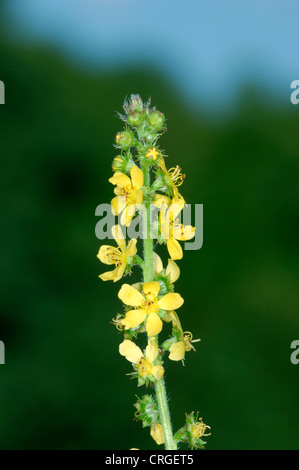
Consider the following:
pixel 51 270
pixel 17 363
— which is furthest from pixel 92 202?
pixel 17 363

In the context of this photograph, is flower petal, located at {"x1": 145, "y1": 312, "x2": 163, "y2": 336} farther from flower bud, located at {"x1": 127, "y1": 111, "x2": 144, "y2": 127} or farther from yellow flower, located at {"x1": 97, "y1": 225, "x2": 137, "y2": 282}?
flower bud, located at {"x1": 127, "y1": 111, "x2": 144, "y2": 127}

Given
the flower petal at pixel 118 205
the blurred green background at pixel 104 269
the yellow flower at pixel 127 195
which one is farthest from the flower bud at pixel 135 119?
the blurred green background at pixel 104 269

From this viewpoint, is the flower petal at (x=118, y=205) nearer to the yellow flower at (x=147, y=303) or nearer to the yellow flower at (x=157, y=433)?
the yellow flower at (x=147, y=303)

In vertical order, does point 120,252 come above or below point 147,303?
above

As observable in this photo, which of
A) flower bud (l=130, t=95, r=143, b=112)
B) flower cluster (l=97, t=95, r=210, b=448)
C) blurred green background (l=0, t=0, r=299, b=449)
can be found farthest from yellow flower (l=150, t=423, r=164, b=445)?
blurred green background (l=0, t=0, r=299, b=449)

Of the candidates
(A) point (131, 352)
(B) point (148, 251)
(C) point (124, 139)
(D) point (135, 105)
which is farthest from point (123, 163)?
(A) point (131, 352)

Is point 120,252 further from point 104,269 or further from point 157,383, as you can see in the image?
point 104,269
